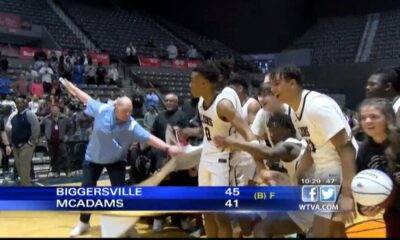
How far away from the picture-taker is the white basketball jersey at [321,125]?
3668mm

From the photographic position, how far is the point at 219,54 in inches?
1080

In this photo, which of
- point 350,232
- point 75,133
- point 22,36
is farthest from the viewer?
point 22,36

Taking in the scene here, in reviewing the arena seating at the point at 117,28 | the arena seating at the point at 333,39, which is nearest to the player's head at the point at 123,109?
the arena seating at the point at 117,28

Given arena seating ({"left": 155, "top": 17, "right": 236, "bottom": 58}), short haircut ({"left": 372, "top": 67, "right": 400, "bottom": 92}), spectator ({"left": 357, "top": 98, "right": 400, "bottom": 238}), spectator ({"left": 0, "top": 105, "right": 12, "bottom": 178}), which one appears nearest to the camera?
spectator ({"left": 357, "top": 98, "right": 400, "bottom": 238})

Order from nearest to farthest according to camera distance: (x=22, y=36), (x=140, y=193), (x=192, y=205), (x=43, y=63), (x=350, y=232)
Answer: (x=140, y=193), (x=192, y=205), (x=350, y=232), (x=43, y=63), (x=22, y=36)

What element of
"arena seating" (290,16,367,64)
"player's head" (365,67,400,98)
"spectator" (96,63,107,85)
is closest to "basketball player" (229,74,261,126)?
"player's head" (365,67,400,98)

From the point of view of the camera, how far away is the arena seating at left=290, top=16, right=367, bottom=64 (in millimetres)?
25203

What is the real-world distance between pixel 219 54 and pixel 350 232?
22.9m

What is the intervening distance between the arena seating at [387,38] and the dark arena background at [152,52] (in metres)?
0.06

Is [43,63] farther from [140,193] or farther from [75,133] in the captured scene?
[140,193]

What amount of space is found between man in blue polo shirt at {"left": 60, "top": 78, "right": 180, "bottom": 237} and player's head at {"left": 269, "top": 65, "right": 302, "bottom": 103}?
2644mm

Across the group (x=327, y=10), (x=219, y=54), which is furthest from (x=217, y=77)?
(x=327, y=10)

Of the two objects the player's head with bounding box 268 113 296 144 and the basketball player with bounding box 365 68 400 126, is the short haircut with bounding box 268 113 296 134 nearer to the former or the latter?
the player's head with bounding box 268 113 296 144

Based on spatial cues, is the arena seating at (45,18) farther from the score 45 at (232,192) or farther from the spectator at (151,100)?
the score 45 at (232,192)
